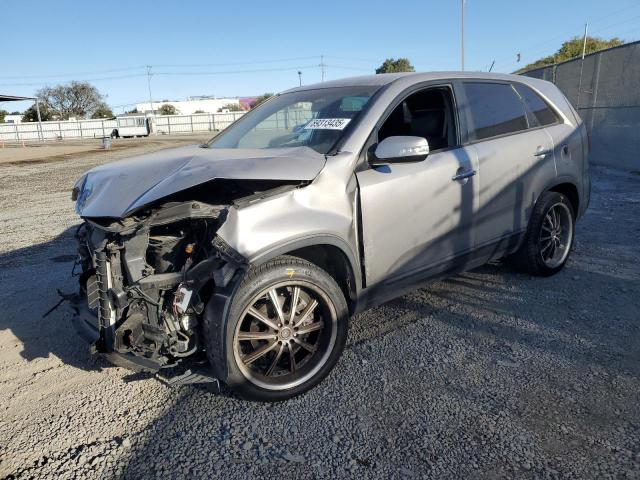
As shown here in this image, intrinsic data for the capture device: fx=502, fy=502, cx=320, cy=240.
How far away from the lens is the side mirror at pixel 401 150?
308 centimetres

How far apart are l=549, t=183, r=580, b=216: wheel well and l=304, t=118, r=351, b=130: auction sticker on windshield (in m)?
2.29

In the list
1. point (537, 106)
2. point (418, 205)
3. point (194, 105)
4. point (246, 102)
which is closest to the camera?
point (418, 205)

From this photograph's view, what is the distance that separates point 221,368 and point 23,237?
5.77 m

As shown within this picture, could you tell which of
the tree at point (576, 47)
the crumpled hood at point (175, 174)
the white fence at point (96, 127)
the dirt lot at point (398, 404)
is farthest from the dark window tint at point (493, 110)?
the white fence at point (96, 127)

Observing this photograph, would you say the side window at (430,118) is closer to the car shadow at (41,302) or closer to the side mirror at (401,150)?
the side mirror at (401,150)

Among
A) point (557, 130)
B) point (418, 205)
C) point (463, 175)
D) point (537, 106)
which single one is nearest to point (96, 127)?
point (537, 106)


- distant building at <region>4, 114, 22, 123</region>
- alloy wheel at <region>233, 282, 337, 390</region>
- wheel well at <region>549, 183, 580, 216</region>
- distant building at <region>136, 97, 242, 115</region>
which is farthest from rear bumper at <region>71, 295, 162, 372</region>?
distant building at <region>136, 97, 242, 115</region>

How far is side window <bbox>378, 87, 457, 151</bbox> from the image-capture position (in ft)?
12.4

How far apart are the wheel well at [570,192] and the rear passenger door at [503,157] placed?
303 millimetres

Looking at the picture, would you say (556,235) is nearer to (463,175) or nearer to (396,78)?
(463,175)

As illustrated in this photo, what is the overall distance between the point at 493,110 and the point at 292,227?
228 centimetres

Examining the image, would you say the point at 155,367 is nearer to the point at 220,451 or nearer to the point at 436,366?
the point at 220,451

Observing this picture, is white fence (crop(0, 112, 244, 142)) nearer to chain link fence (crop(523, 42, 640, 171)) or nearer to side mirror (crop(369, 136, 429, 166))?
chain link fence (crop(523, 42, 640, 171))

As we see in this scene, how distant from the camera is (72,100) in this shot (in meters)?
85.4
